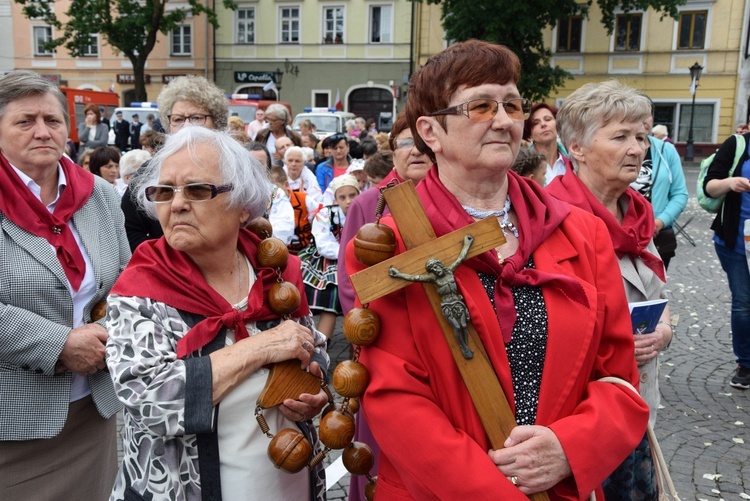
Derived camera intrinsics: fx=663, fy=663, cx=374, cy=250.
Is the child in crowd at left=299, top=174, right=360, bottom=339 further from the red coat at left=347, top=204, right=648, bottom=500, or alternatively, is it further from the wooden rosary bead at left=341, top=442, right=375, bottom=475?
the red coat at left=347, top=204, right=648, bottom=500

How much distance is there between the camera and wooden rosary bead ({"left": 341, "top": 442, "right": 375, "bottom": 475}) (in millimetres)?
2012

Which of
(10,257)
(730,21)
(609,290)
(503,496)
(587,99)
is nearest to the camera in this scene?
(503,496)

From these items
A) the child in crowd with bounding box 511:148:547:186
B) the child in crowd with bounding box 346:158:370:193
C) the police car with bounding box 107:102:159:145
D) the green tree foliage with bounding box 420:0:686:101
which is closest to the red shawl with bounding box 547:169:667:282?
the child in crowd with bounding box 511:148:547:186

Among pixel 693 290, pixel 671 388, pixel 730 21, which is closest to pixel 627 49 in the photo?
pixel 730 21

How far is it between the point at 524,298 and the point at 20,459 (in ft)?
6.66

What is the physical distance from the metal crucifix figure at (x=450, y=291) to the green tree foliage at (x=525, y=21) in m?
25.3

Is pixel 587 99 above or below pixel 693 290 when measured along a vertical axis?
above

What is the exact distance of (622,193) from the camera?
114 inches

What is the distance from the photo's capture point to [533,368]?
1837 mm

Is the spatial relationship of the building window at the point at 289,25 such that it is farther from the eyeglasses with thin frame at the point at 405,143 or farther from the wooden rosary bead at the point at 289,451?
the wooden rosary bead at the point at 289,451

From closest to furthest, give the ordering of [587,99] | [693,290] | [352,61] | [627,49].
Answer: [587,99] → [693,290] → [627,49] → [352,61]

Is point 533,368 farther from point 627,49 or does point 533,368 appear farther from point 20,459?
point 627,49

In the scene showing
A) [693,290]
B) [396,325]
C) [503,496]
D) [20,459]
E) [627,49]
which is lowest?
[693,290]

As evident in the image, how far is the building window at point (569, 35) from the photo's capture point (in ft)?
104
